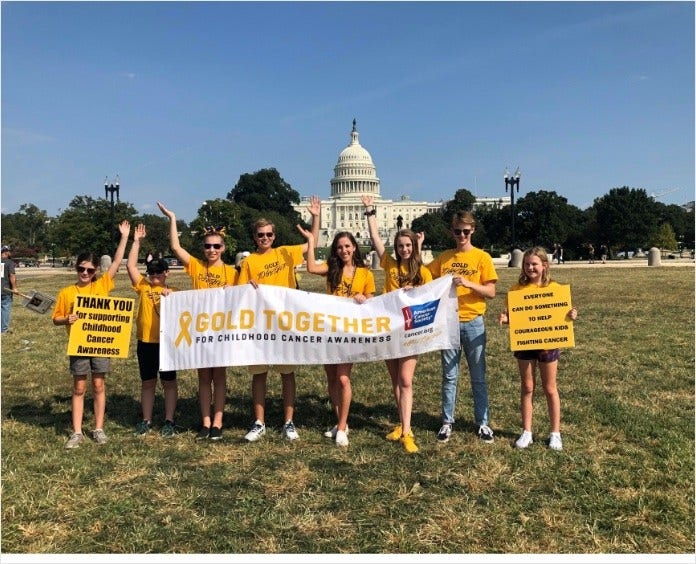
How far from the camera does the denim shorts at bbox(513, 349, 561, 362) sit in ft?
18.5

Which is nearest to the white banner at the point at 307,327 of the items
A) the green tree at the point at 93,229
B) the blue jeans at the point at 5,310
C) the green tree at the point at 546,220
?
the blue jeans at the point at 5,310

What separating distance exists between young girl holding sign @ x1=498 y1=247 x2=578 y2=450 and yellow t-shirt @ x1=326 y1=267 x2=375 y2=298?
1382 mm

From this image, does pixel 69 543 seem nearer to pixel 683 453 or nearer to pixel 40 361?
pixel 683 453

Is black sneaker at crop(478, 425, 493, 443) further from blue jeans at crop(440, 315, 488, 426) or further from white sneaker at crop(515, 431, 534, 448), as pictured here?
white sneaker at crop(515, 431, 534, 448)

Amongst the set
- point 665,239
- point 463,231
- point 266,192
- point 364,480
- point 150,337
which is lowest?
point 364,480

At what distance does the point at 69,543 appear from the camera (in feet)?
12.6

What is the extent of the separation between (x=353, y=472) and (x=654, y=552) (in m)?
2.29

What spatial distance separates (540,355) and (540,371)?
0.15 m

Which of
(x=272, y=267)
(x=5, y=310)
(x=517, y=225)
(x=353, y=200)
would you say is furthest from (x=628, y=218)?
(x=353, y=200)

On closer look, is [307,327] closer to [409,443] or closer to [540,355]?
[409,443]

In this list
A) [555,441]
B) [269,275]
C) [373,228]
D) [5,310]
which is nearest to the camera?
[555,441]

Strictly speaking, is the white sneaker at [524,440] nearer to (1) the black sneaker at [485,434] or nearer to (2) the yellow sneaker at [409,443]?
(1) the black sneaker at [485,434]

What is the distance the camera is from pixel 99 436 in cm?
586

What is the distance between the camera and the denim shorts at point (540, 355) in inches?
221
